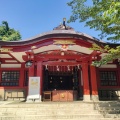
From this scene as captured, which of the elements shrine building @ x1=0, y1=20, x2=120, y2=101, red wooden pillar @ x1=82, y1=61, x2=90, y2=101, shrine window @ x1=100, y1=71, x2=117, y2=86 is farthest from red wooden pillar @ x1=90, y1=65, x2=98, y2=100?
shrine window @ x1=100, y1=71, x2=117, y2=86

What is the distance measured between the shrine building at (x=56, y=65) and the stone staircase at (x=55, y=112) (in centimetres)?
236

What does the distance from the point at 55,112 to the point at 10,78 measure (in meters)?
6.86

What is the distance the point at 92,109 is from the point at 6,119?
4.24 m

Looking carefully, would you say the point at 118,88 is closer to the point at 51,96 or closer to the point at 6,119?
the point at 51,96

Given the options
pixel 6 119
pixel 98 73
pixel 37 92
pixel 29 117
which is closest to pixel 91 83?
pixel 98 73

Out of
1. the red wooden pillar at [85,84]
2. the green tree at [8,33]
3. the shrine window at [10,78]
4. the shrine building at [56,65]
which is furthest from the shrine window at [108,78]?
the green tree at [8,33]

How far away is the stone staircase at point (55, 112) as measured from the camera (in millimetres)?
7449

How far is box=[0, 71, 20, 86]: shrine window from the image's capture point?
43.5 feet

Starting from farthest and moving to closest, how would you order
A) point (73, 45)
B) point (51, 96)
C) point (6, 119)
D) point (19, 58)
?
point (19, 58)
point (51, 96)
point (73, 45)
point (6, 119)

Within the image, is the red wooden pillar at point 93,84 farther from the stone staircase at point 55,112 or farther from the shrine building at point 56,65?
the stone staircase at point 55,112

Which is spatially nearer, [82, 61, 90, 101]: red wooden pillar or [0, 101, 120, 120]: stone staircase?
[0, 101, 120, 120]: stone staircase

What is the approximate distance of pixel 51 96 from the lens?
11664 mm

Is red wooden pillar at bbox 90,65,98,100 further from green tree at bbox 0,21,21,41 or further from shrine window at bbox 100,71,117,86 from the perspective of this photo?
green tree at bbox 0,21,21,41

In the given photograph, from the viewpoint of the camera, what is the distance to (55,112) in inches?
310
